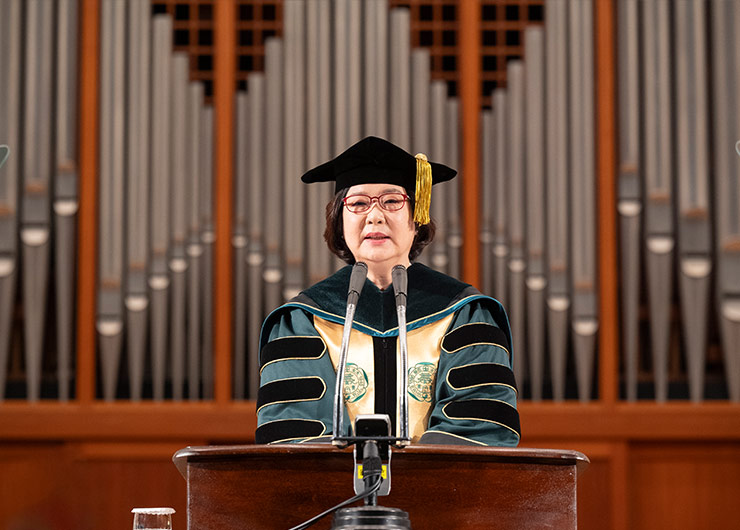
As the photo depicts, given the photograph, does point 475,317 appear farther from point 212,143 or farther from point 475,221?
point 212,143

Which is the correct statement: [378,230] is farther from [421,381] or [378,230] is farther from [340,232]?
[421,381]

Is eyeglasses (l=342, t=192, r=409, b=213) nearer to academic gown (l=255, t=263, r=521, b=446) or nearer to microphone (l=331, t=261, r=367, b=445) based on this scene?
academic gown (l=255, t=263, r=521, b=446)

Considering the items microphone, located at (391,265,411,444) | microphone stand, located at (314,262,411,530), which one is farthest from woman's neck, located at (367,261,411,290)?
microphone stand, located at (314,262,411,530)

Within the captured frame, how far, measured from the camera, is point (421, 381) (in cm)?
333

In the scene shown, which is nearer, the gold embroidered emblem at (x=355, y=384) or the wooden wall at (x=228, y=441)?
the gold embroidered emblem at (x=355, y=384)

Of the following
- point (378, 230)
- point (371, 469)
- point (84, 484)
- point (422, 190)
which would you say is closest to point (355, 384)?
point (378, 230)

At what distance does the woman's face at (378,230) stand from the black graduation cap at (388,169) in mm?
29

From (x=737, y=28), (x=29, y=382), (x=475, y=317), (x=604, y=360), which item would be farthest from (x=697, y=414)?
(x=29, y=382)

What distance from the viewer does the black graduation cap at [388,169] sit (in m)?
3.45

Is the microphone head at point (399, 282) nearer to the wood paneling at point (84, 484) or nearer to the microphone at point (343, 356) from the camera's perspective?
the microphone at point (343, 356)

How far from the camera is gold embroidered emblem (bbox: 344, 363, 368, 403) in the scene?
3330 millimetres

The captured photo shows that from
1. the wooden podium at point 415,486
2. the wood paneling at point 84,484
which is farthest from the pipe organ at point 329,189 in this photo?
the wooden podium at point 415,486

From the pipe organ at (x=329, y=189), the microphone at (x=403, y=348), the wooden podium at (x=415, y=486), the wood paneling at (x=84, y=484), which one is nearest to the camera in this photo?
the wooden podium at (x=415, y=486)

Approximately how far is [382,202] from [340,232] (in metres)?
0.20
